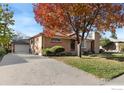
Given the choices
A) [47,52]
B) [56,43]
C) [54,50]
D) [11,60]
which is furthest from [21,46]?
[56,43]

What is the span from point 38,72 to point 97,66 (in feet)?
10.2

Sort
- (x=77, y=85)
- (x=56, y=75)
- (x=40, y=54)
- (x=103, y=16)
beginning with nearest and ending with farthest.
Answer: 1. (x=77, y=85)
2. (x=56, y=75)
3. (x=40, y=54)
4. (x=103, y=16)

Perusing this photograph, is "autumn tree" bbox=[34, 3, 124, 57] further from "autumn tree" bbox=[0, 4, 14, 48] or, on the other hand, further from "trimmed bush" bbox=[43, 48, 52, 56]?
"autumn tree" bbox=[0, 4, 14, 48]

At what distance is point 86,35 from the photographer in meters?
15.0

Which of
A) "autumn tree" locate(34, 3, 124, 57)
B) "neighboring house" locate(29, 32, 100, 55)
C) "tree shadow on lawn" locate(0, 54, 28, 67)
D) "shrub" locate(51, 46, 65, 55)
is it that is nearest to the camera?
"tree shadow on lawn" locate(0, 54, 28, 67)

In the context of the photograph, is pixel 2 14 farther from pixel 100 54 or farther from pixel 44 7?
pixel 100 54

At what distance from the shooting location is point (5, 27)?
13102 mm

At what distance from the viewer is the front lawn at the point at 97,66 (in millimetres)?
11112

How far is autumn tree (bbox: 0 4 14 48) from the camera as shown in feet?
39.5

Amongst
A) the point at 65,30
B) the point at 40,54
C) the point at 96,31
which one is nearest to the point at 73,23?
the point at 65,30

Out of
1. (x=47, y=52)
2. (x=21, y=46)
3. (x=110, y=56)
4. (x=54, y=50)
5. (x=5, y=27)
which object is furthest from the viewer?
(x=110, y=56)

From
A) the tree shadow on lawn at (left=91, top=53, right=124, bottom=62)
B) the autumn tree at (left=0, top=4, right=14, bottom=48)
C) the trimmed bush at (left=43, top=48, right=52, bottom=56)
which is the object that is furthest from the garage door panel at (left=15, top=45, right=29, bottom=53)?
the tree shadow on lawn at (left=91, top=53, right=124, bottom=62)

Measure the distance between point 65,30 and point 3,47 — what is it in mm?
3041

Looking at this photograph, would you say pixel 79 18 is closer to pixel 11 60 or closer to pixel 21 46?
pixel 21 46
